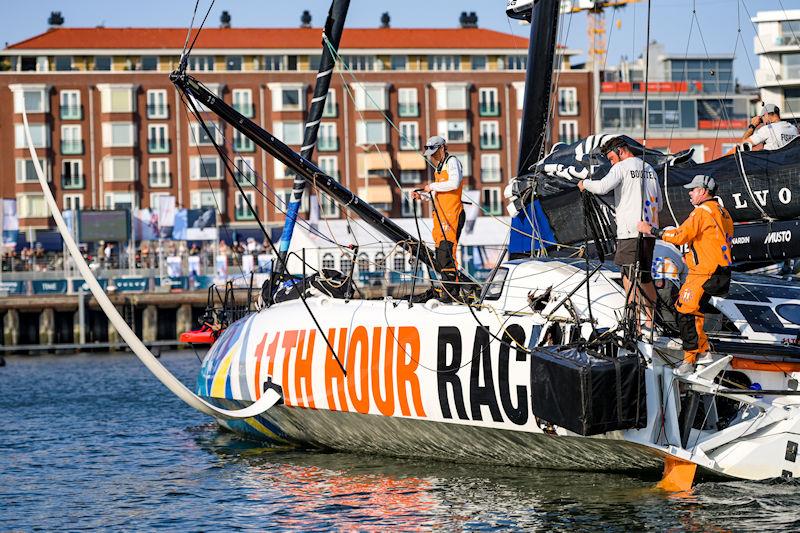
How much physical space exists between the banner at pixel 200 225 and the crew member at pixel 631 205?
41779 mm

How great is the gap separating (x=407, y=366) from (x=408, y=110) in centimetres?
6322

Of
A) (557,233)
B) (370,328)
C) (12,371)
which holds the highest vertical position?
(557,233)

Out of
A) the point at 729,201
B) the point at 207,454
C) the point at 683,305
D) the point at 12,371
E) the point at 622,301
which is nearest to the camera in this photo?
the point at 683,305

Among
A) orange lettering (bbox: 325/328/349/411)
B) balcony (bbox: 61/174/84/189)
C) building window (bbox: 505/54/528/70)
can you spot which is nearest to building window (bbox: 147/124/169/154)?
balcony (bbox: 61/174/84/189)

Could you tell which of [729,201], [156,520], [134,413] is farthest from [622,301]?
[134,413]

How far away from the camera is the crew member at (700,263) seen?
30.8 ft

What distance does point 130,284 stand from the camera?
45.0m

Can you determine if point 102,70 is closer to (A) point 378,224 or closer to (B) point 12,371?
(B) point 12,371

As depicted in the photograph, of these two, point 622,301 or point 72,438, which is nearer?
point 622,301

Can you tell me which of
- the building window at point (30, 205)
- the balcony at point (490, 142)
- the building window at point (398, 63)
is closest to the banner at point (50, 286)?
the building window at point (30, 205)

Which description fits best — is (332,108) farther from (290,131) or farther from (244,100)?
(244,100)

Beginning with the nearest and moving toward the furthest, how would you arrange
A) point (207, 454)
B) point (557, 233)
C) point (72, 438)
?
point (557, 233) → point (207, 454) → point (72, 438)

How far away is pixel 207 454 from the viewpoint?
13664 mm

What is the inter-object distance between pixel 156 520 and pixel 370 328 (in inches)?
110
